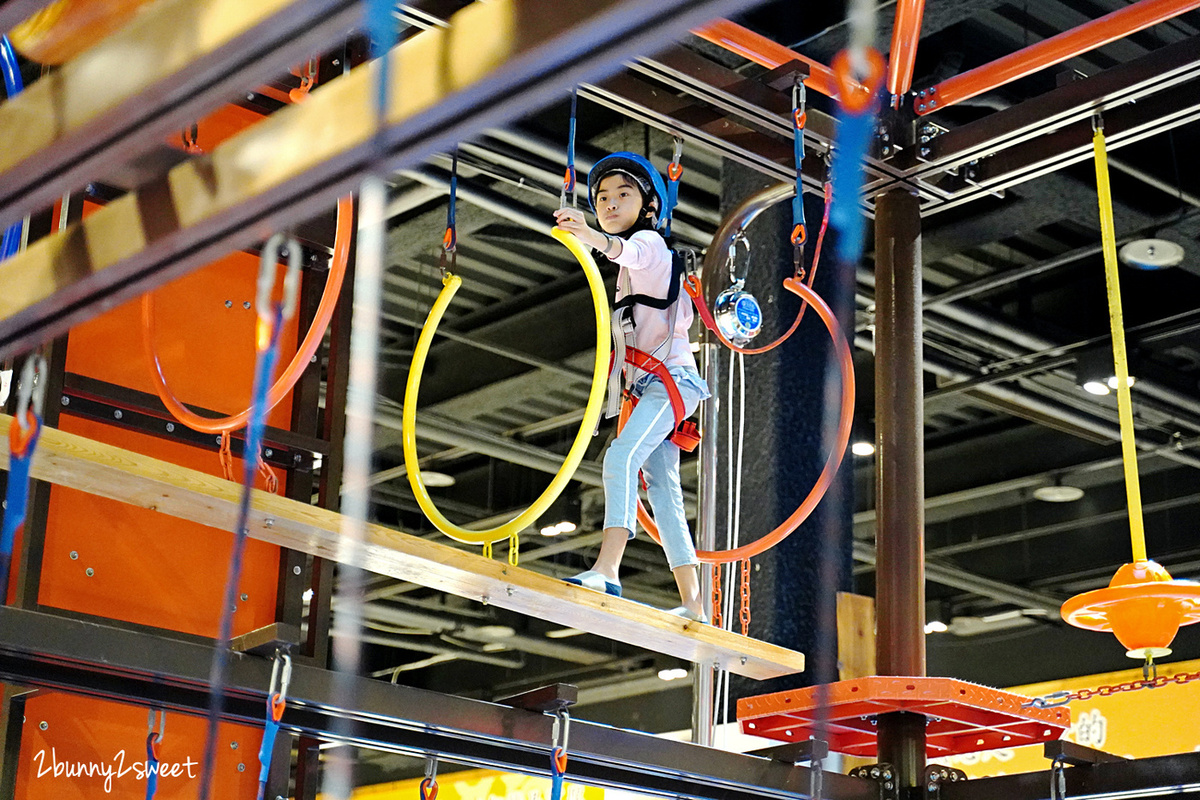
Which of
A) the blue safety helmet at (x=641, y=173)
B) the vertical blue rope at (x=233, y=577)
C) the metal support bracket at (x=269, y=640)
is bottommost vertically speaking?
the vertical blue rope at (x=233, y=577)

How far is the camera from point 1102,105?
5.63 metres

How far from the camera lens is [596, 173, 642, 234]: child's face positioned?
16.9ft

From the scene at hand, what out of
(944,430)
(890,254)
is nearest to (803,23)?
(890,254)

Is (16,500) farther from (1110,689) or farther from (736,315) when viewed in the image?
(1110,689)

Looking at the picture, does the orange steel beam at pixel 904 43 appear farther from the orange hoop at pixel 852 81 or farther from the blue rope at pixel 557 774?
the orange hoop at pixel 852 81

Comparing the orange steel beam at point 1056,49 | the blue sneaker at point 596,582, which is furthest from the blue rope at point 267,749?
the orange steel beam at point 1056,49

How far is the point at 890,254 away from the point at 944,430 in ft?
27.3

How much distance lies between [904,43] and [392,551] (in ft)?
9.51

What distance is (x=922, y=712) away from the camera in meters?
5.50

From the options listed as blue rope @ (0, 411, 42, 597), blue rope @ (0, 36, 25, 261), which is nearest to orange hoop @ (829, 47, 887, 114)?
blue rope @ (0, 411, 42, 597)

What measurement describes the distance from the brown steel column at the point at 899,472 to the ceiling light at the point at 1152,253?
409 cm

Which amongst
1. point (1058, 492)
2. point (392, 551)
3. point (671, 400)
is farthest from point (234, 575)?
point (1058, 492)

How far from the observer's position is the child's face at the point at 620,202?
5.16m

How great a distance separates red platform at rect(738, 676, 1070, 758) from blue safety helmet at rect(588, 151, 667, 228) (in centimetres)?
175
